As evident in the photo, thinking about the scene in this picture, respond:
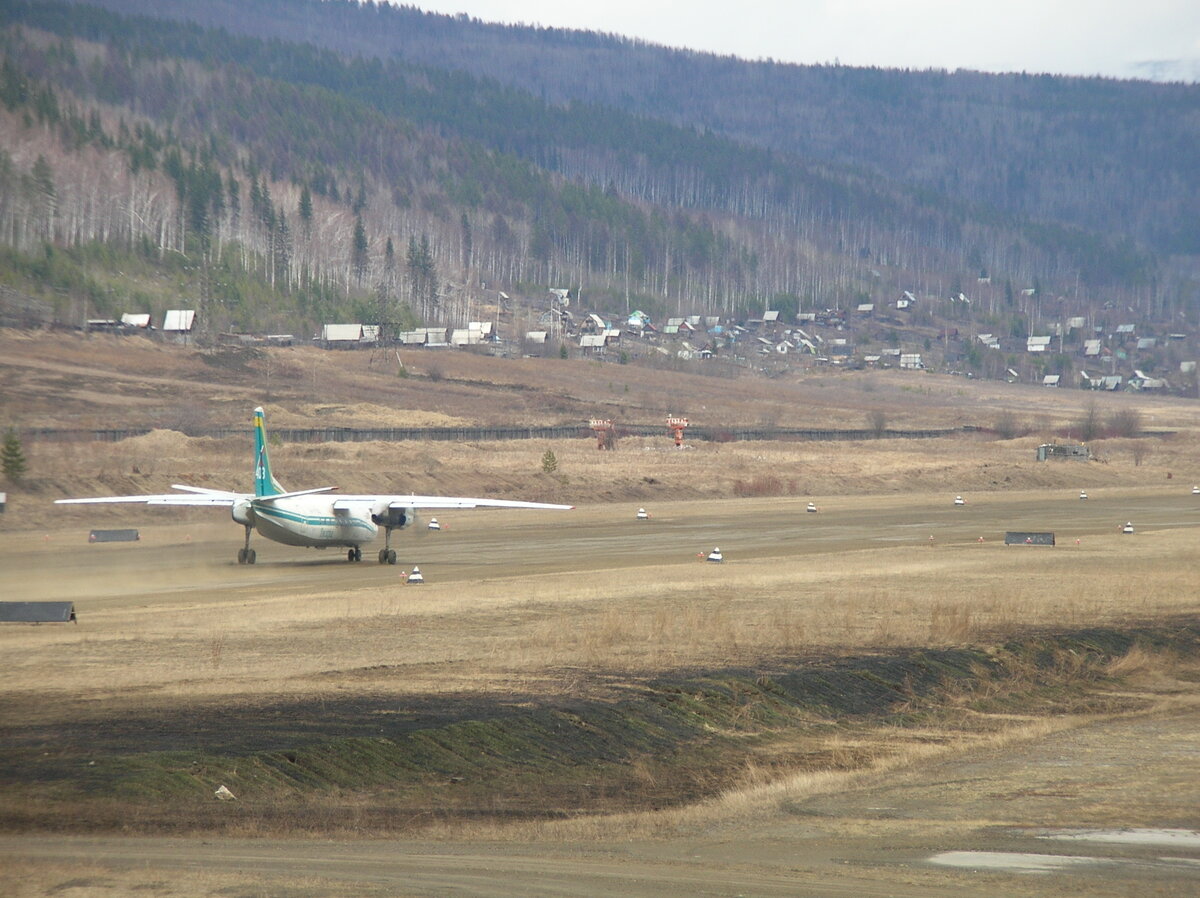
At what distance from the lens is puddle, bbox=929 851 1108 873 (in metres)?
16.5

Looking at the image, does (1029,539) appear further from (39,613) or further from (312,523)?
(39,613)

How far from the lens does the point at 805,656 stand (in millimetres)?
30844

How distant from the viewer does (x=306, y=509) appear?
50.5 metres

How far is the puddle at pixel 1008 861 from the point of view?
16484mm

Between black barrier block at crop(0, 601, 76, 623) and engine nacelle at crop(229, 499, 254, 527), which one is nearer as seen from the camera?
black barrier block at crop(0, 601, 76, 623)

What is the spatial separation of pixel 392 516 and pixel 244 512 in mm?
5859

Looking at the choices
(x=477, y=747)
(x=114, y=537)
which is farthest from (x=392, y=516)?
(x=477, y=747)

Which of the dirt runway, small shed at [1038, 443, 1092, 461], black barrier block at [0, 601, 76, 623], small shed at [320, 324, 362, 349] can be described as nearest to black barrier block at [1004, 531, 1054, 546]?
the dirt runway

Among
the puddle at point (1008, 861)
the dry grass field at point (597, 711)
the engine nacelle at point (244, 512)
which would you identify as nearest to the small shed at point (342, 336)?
the dry grass field at point (597, 711)

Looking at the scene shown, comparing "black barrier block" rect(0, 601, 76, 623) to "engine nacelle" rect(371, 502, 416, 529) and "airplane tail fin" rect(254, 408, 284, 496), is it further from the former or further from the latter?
"engine nacelle" rect(371, 502, 416, 529)

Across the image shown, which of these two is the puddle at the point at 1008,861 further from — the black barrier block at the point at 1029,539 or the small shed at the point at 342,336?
the small shed at the point at 342,336

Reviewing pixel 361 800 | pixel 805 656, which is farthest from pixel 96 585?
pixel 361 800

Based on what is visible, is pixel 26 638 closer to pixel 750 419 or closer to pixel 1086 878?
pixel 1086 878

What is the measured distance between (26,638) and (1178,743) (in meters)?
25.6
